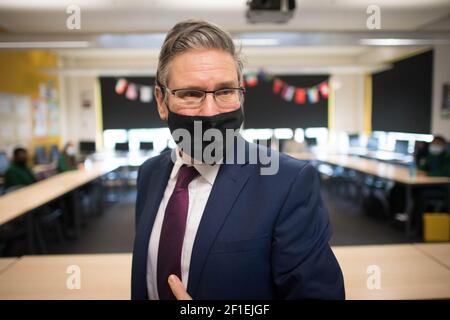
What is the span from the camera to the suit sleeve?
0.78 meters

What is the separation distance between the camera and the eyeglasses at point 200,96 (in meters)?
0.88

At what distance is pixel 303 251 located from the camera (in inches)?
30.7

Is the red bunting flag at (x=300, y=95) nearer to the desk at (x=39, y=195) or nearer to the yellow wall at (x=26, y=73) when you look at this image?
the desk at (x=39, y=195)

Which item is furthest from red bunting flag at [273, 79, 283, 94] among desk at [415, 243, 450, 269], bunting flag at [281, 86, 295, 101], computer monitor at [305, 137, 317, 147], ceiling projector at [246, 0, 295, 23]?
desk at [415, 243, 450, 269]

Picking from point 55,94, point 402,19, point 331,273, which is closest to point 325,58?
point 402,19

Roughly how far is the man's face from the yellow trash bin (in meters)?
4.37

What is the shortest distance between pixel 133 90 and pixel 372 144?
19.5ft

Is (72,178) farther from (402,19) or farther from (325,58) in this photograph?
(325,58)

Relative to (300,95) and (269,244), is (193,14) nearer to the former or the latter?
(300,95)

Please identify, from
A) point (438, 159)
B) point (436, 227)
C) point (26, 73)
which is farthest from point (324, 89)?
point (26, 73)

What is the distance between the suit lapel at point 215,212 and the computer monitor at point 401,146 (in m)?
→ 7.03

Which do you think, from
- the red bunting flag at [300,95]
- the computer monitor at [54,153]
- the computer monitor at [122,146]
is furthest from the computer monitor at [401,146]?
the computer monitor at [54,153]

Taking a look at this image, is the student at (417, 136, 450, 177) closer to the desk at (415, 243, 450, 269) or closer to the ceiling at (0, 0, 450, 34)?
the ceiling at (0, 0, 450, 34)

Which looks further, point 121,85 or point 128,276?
point 121,85
